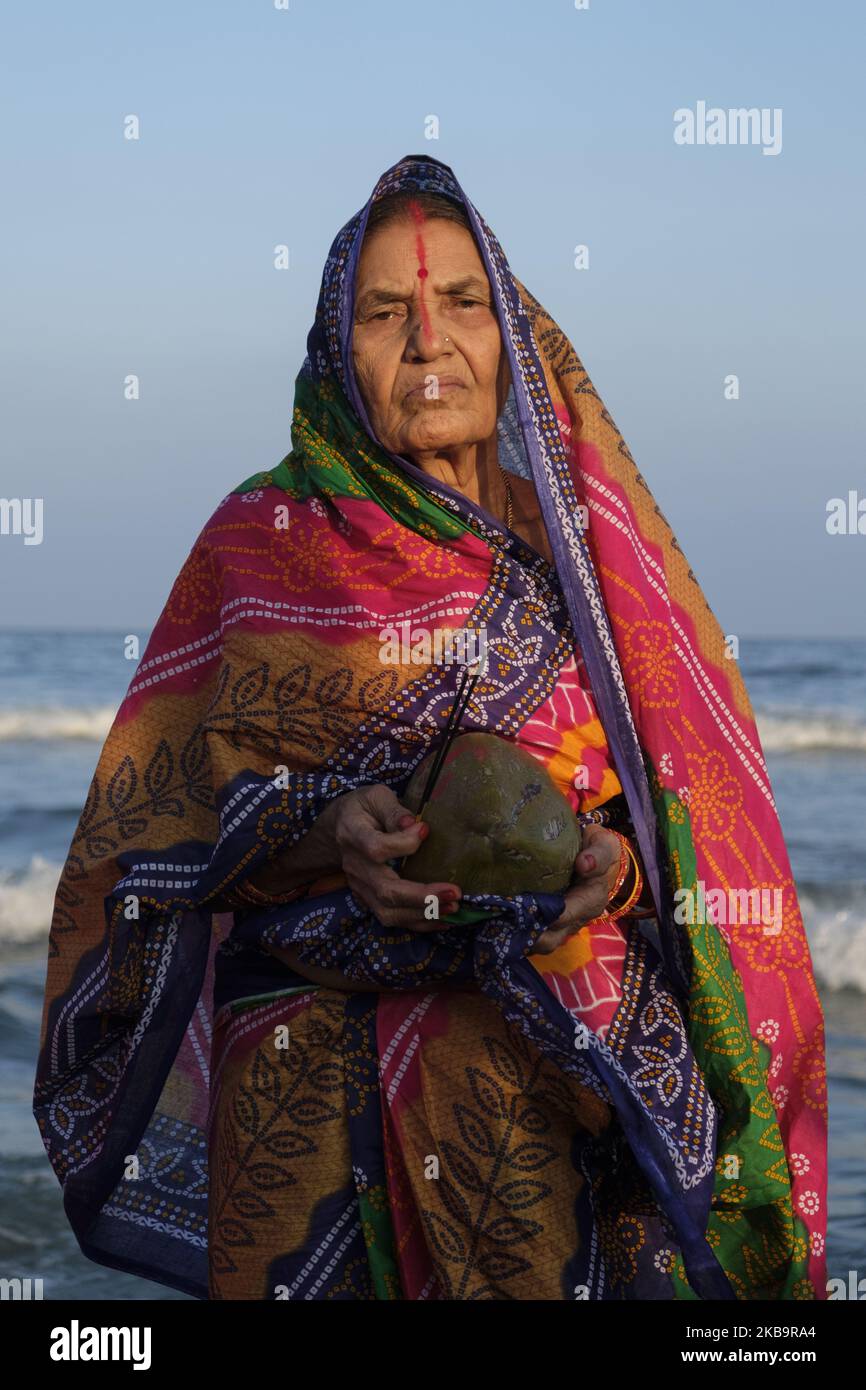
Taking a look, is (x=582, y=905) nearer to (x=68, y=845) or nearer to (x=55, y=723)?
(x=68, y=845)

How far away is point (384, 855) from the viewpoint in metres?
2.66

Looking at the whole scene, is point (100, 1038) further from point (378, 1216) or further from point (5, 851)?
point (5, 851)

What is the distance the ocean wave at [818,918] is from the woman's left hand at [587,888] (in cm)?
628

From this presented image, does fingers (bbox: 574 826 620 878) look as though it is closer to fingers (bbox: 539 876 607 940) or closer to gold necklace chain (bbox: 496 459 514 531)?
fingers (bbox: 539 876 607 940)

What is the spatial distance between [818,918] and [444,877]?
8296 millimetres

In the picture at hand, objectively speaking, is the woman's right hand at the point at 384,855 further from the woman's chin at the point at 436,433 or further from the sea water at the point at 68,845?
the sea water at the point at 68,845

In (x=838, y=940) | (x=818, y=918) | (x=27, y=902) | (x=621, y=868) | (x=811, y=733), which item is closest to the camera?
(x=621, y=868)

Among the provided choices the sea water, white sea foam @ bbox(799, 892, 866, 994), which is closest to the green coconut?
the sea water

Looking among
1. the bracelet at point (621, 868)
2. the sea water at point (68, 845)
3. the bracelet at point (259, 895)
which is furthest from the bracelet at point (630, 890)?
the sea water at point (68, 845)

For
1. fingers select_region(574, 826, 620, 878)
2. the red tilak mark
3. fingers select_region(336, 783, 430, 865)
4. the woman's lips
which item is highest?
the red tilak mark

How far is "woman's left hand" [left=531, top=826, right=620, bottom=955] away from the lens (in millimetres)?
2773

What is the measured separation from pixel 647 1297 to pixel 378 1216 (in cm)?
47

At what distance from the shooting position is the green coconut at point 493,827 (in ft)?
8.61

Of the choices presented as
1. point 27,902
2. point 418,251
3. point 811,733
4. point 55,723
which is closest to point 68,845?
point 27,902
